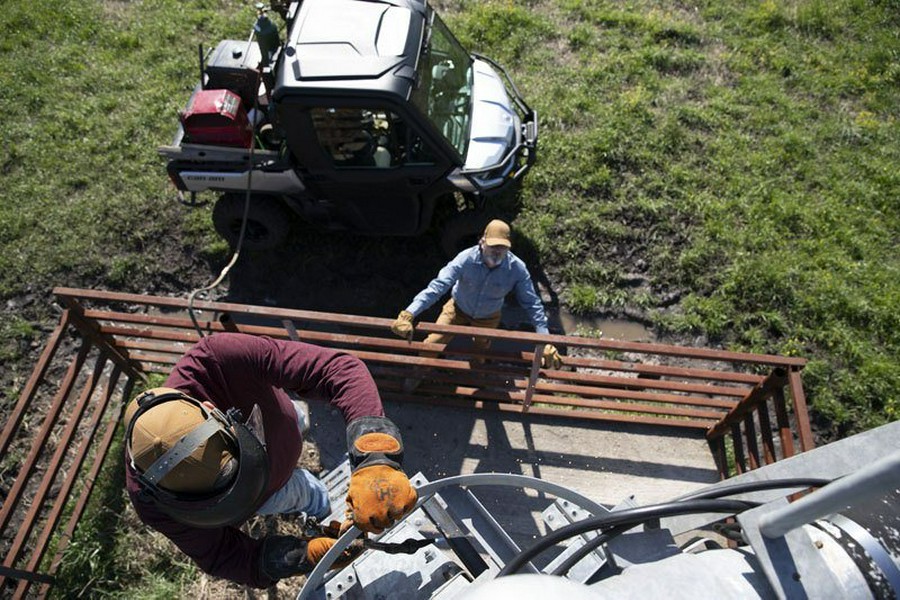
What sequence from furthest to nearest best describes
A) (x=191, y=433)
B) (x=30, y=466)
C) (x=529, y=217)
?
(x=529, y=217) → (x=30, y=466) → (x=191, y=433)

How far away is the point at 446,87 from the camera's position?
15.3 feet

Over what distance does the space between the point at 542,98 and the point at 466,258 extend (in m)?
3.16

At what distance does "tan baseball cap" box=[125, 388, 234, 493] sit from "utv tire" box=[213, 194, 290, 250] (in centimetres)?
327

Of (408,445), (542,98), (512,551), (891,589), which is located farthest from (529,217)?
(891,589)

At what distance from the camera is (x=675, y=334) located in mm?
5066

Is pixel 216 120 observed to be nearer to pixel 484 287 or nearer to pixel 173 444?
pixel 484 287

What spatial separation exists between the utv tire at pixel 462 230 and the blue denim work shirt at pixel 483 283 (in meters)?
0.95

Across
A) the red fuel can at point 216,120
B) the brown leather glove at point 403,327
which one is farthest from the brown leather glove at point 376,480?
the red fuel can at point 216,120

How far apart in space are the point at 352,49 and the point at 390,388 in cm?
254

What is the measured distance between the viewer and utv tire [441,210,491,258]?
4.96 m

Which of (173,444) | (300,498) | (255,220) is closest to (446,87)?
(255,220)

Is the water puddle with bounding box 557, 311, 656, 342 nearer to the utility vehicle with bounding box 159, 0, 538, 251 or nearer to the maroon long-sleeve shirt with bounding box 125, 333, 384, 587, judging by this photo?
the utility vehicle with bounding box 159, 0, 538, 251

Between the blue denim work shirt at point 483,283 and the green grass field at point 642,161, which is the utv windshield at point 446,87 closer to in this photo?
the blue denim work shirt at point 483,283

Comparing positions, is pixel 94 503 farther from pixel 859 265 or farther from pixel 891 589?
pixel 859 265
